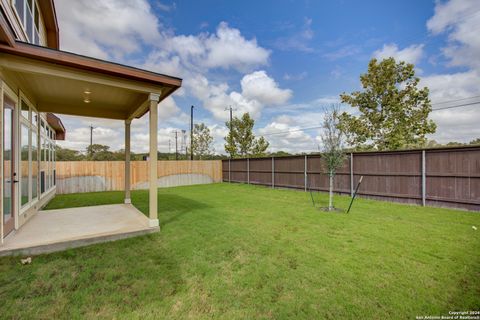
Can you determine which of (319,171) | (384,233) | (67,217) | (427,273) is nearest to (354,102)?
(319,171)

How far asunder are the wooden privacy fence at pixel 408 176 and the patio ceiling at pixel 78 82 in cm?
725

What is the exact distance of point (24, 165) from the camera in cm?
482

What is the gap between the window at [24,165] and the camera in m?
4.56

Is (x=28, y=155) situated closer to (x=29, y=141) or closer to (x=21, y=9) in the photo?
(x=29, y=141)

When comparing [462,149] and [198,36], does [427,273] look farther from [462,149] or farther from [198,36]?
[198,36]

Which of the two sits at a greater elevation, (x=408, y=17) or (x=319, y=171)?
(x=408, y=17)

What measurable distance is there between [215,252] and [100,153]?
109 feet

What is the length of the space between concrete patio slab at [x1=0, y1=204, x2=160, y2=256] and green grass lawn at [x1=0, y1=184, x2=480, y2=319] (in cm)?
22

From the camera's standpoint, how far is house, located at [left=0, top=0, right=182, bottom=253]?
3.34 m

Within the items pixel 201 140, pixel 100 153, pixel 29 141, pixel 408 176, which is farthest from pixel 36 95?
pixel 100 153

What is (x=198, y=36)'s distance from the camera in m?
11.2

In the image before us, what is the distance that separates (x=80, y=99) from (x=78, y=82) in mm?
1495

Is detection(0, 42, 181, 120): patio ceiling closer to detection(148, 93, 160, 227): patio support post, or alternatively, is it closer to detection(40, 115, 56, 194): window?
detection(148, 93, 160, 227): patio support post

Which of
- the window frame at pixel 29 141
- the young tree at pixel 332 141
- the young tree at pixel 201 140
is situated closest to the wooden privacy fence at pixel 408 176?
the young tree at pixel 332 141
